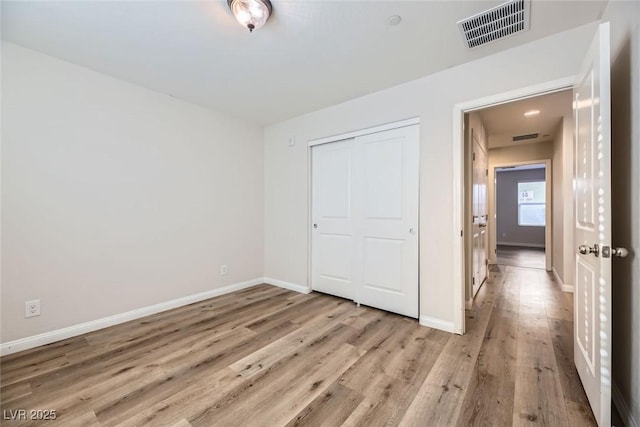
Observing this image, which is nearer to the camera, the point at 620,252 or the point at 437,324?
the point at 620,252

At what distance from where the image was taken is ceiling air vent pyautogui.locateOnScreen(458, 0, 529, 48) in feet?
5.78

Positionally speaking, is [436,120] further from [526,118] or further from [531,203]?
[531,203]

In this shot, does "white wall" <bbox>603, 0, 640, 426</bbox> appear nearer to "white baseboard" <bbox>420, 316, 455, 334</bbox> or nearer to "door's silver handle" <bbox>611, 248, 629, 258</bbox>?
"door's silver handle" <bbox>611, 248, 629, 258</bbox>

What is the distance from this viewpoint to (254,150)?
4.10m

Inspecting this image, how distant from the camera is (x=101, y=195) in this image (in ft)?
8.57

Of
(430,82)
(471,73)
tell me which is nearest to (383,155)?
(430,82)

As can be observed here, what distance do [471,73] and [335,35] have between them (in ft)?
4.28

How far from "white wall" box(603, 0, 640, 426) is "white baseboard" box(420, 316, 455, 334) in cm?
105

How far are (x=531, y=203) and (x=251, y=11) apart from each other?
10232 mm

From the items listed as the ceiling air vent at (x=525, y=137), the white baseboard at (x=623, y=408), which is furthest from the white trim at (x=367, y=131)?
the ceiling air vent at (x=525, y=137)

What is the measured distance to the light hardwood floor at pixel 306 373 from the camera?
149 cm

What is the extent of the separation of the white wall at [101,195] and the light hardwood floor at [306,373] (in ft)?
1.35

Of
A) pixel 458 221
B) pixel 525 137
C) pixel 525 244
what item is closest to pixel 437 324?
pixel 458 221

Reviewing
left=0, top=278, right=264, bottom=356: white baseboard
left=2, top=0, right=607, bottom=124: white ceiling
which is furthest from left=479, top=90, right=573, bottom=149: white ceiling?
left=0, top=278, right=264, bottom=356: white baseboard
